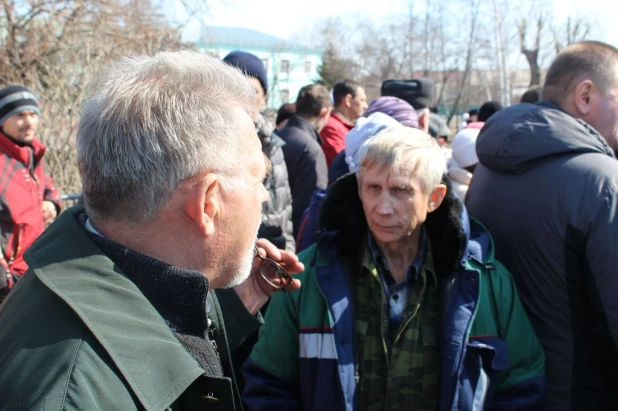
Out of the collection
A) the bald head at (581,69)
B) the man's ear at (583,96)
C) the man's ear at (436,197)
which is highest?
the bald head at (581,69)

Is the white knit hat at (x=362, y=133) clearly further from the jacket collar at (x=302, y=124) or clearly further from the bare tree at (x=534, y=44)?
Result: the bare tree at (x=534, y=44)

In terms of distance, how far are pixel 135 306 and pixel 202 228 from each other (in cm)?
25

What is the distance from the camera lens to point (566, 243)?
2277mm

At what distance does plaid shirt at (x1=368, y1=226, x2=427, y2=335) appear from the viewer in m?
2.33

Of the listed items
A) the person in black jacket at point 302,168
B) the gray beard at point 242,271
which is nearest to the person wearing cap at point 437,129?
the person in black jacket at point 302,168

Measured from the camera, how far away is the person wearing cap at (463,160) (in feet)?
14.2

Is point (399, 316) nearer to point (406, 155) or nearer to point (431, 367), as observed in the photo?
point (431, 367)

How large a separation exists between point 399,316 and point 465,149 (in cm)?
235

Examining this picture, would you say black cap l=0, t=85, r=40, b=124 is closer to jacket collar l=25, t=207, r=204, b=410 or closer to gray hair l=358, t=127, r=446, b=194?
gray hair l=358, t=127, r=446, b=194

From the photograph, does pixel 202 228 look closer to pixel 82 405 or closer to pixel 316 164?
pixel 82 405

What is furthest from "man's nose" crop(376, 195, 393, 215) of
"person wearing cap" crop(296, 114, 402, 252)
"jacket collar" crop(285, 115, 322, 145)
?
"jacket collar" crop(285, 115, 322, 145)

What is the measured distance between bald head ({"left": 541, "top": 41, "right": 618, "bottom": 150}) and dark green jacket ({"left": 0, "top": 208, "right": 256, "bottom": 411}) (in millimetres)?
2030

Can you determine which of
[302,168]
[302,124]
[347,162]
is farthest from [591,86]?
[302,124]

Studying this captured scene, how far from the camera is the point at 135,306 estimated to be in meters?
1.26
